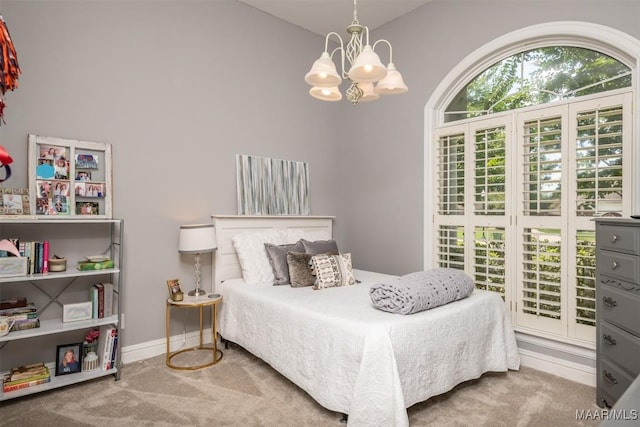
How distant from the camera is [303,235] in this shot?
367 cm

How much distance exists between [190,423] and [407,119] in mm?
3152

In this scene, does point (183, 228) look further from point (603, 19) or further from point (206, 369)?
point (603, 19)

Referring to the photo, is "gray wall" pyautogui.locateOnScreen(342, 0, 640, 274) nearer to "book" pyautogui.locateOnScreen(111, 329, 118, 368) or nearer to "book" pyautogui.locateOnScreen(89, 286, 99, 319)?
"book" pyautogui.locateOnScreen(111, 329, 118, 368)

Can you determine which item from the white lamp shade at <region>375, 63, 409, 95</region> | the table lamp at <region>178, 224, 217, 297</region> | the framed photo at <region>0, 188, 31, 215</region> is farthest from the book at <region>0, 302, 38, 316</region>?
the white lamp shade at <region>375, 63, 409, 95</region>

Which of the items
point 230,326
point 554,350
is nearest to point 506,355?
point 554,350

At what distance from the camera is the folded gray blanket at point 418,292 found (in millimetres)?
2133

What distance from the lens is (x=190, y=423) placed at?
2.04 m

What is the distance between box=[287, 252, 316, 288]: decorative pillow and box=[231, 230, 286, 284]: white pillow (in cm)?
28

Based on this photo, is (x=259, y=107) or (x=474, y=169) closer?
(x=474, y=169)

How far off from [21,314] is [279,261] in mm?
1768

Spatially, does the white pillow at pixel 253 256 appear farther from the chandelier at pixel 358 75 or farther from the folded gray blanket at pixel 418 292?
the chandelier at pixel 358 75

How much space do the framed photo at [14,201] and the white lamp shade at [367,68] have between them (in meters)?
2.20

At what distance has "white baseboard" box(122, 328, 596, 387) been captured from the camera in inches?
102

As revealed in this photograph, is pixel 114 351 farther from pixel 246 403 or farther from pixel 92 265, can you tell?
pixel 246 403
